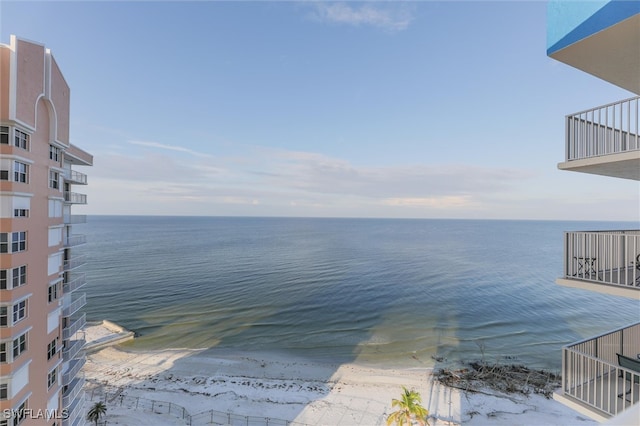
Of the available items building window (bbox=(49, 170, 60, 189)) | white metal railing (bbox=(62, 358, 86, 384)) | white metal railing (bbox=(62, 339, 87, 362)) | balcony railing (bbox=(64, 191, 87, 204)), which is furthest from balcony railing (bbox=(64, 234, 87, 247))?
white metal railing (bbox=(62, 358, 86, 384))

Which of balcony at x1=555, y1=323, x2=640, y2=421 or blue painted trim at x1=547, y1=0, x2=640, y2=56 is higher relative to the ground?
blue painted trim at x1=547, y1=0, x2=640, y2=56

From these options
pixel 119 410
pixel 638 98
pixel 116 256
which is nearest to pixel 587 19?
pixel 638 98

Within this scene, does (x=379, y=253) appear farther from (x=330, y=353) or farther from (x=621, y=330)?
(x=621, y=330)

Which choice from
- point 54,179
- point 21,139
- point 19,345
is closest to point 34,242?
point 54,179

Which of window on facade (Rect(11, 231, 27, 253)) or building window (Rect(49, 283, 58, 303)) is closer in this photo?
window on facade (Rect(11, 231, 27, 253))

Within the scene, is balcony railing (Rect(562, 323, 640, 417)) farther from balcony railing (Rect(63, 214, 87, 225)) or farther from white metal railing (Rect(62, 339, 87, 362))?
balcony railing (Rect(63, 214, 87, 225))

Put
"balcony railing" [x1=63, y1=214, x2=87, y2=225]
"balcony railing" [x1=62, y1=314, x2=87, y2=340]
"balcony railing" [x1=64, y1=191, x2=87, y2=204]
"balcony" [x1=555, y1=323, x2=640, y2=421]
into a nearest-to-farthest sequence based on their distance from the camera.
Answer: "balcony" [x1=555, y1=323, x2=640, y2=421] → "balcony railing" [x1=62, y1=314, x2=87, y2=340] → "balcony railing" [x1=63, y1=214, x2=87, y2=225] → "balcony railing" [x1=64, y1=191, x2=87, y2=204]

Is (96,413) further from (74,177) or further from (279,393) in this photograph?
(74,177)
